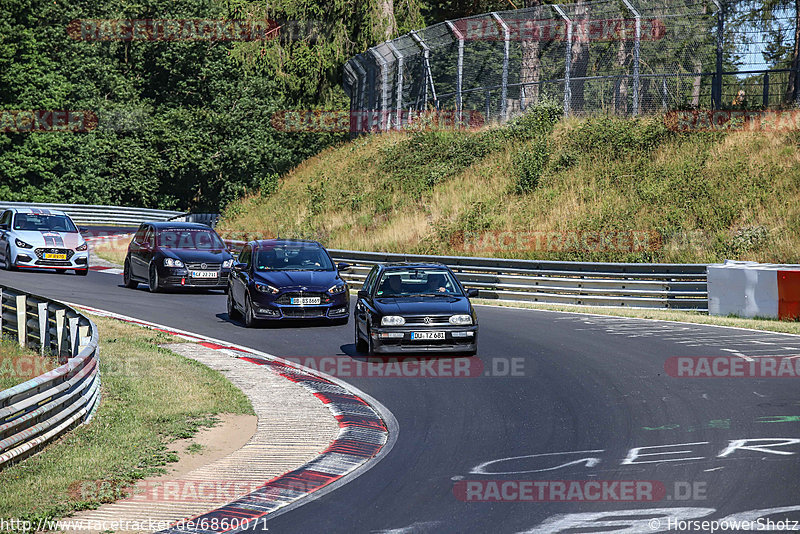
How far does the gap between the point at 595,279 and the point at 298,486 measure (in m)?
16.0

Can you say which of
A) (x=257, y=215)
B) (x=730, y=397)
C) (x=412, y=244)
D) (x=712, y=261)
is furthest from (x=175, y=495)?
(x=257, y=215)

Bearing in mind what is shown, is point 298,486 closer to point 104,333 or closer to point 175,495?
point 175,495

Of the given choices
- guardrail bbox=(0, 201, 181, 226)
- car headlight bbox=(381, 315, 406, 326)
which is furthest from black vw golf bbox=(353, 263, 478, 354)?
guardrail bbox=(0, 201, 181, 226)

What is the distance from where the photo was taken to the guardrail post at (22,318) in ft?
52.3

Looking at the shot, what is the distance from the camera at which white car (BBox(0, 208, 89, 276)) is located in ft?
90.7

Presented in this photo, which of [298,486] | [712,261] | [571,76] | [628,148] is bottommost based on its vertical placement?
[298,486]

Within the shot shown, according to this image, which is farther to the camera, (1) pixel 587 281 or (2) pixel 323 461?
(1) pixel 587 281

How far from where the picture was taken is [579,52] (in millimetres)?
31984

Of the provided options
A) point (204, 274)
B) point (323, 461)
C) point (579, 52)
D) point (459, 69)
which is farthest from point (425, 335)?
point (459, 69)

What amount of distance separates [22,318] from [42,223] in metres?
13.5

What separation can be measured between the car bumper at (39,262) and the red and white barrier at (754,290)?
17.0 metres

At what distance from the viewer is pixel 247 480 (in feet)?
27.7

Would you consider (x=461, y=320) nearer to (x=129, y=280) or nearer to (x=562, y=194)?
(x=129, y=280)

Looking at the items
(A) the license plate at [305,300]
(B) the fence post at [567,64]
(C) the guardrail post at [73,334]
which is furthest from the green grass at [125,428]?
(B) the fence post at [567,64]
